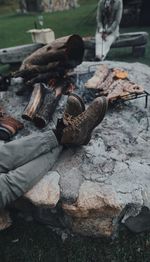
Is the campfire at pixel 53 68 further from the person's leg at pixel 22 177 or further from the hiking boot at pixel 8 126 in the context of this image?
the person's leg at pixel 22 177

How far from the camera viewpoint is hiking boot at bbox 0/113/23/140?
131 inches

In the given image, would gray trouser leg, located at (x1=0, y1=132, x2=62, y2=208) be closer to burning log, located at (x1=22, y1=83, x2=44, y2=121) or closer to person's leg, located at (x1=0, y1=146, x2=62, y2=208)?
person's leg, located at (x1=0, y1=146, x2=62, y2=208)

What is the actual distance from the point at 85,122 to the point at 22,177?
757mm

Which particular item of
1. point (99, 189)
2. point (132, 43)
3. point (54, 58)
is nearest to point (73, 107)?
point (99, 189)

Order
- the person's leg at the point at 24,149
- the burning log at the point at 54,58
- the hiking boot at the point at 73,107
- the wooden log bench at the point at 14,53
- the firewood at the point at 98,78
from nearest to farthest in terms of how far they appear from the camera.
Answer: the person's leg at the point at 24,149, the hiking boot at the point at 73,107, the firewood at the point at 98,78, the burning log at the point at 54,58, the wooden log bench at the point at 14,53

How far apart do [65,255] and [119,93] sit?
1.84 m

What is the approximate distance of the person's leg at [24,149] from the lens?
2797 millimetres

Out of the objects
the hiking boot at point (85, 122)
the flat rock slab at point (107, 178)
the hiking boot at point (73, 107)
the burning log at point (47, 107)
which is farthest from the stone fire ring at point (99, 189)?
the burning log at point (47, 107)

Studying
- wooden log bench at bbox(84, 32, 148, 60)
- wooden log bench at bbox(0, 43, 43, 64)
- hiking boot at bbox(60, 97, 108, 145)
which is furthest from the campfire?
wooden log bench at bbox(84, 32, 148, 60)

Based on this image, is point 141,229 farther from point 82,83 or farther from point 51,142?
point 82,83

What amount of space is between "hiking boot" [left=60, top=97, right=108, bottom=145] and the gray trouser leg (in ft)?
0.50

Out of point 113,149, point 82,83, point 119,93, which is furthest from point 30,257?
point 82,83

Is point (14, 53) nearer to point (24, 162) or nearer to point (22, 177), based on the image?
point (24, 162)

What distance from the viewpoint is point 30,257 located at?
9.29 feet
